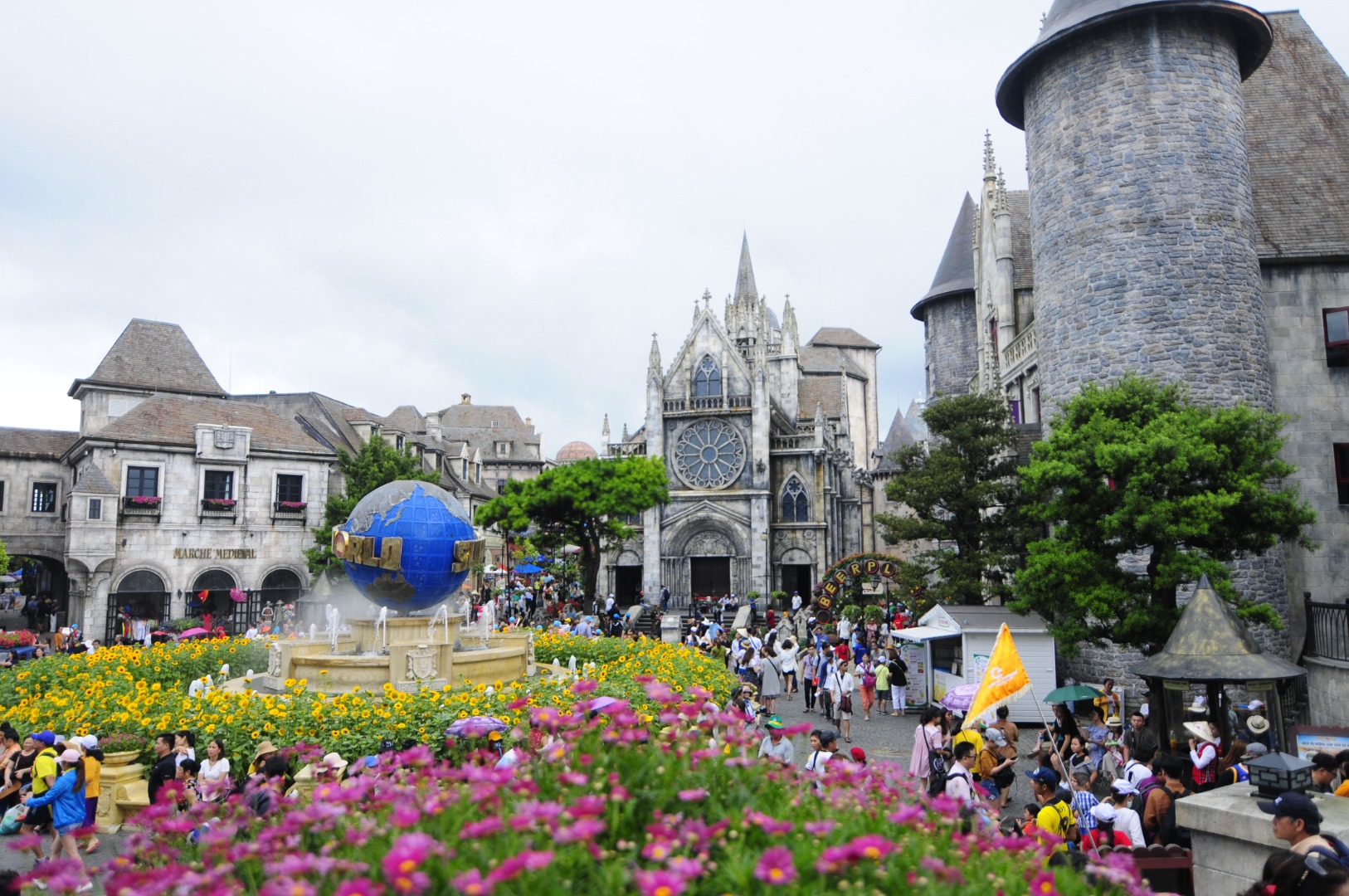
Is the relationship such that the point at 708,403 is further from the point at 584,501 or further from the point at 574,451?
the point at 574,451

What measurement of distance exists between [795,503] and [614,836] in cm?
4886

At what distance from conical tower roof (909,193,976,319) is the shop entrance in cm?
1841

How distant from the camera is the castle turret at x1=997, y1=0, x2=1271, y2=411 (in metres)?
21.0

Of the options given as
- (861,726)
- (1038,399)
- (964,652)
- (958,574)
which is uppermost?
(1038,399)

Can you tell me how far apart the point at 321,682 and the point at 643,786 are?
11640 mm

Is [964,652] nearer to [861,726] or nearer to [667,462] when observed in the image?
[861,726]

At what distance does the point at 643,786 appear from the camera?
434cm

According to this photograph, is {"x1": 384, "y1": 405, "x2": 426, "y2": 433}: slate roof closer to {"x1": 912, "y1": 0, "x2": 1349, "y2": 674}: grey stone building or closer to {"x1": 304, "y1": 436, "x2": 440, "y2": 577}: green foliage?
{"x1": 304, "y1": 436, "x2": 440, "y2": 577}: green foliage

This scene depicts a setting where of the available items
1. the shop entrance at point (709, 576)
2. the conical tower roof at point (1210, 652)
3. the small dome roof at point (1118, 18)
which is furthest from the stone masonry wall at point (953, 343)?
the conical tower roof at point (1210, 652)

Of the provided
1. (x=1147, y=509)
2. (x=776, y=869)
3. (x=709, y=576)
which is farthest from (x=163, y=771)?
(x=709, y=576)

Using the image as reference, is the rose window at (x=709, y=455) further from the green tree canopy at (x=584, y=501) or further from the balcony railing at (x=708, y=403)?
the green tree canopy at (x=584, y=501)

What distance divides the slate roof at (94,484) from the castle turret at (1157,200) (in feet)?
110

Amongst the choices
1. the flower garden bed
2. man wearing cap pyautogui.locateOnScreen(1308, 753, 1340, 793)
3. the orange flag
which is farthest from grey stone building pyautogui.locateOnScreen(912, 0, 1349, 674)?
the flower garden bed

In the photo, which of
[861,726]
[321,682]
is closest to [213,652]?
[321,682]
